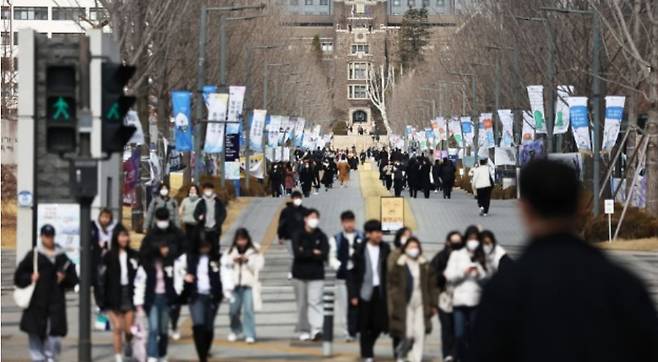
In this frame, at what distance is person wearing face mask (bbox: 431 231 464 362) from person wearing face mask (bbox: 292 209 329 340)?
2334mm

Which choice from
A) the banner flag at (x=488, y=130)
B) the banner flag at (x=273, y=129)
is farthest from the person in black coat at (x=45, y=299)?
the banner flag at (x=273, y=129)

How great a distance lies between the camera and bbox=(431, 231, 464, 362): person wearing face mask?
17391 millimetres

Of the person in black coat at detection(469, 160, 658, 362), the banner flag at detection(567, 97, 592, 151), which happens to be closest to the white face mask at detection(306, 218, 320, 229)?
the person in black coat at detection(469, 160, 658, 362)

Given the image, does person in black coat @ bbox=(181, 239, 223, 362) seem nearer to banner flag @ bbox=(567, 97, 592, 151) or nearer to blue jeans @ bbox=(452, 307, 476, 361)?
blue jeans @ bbox=(452, 307, 476, 361)

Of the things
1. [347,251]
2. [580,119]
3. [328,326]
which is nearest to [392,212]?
[580,119]

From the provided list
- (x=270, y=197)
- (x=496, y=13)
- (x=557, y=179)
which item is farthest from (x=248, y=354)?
(x=496, y=13)

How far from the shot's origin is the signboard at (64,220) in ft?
76.4

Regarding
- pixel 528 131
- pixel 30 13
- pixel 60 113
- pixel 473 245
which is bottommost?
pixel 473 245

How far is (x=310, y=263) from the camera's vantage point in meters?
19.7

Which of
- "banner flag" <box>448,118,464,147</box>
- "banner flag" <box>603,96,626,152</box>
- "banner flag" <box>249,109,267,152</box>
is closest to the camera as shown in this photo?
"banner flag" <box>603,96,626,152</box>

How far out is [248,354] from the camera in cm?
1908

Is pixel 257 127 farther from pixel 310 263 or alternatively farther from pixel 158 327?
pixel 158 327

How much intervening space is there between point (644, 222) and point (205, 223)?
1523 cm

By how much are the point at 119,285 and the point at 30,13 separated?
406 feet
